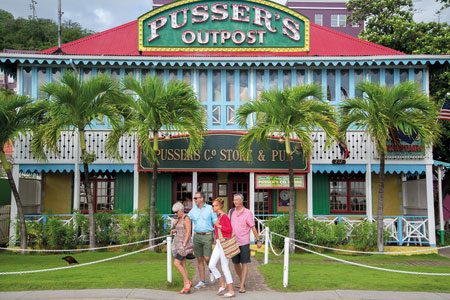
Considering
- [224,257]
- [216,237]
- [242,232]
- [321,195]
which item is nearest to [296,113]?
[321,195]

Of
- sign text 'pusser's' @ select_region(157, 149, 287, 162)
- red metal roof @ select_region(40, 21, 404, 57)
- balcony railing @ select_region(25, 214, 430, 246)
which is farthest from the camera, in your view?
red metal roof @ select_region(40, 21, 404, 57)

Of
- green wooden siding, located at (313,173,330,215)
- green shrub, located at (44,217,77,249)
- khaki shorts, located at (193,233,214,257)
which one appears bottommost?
green shrub, located at (44,217,77,249)

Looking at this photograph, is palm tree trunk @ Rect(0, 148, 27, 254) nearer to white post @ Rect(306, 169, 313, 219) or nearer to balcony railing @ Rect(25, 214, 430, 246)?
balcony railing @ Rect(25, 214, 430, 246)

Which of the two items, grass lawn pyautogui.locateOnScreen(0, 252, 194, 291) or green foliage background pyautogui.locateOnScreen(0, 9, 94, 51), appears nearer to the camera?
grass lawn pyautogui.locateOnScreen(0, 252, 194, 291)

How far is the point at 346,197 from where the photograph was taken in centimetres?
1709

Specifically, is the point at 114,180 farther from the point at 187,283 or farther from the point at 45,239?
the point at 187,283

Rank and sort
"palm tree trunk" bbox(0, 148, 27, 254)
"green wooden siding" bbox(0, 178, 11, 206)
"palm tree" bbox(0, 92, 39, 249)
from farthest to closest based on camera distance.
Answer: "green wooden siding" bbox(0, 178, 11, 206) < "palm tree trunk" bbox(0, 148, 27, 254) < "palm tree" bbox(0, 92, 39, 249)

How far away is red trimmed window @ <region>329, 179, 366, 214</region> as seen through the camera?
17031mm

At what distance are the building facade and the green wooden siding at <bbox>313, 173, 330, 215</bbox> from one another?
0.13 feet

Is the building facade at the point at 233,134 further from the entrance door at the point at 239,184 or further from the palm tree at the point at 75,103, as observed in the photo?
the palm tree at the point at 75,103

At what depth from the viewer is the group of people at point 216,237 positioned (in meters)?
8.26

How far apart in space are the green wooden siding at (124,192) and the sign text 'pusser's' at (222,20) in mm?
5465

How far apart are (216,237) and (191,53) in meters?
10.2

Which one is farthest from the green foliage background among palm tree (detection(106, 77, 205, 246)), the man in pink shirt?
the man in pink shirt
